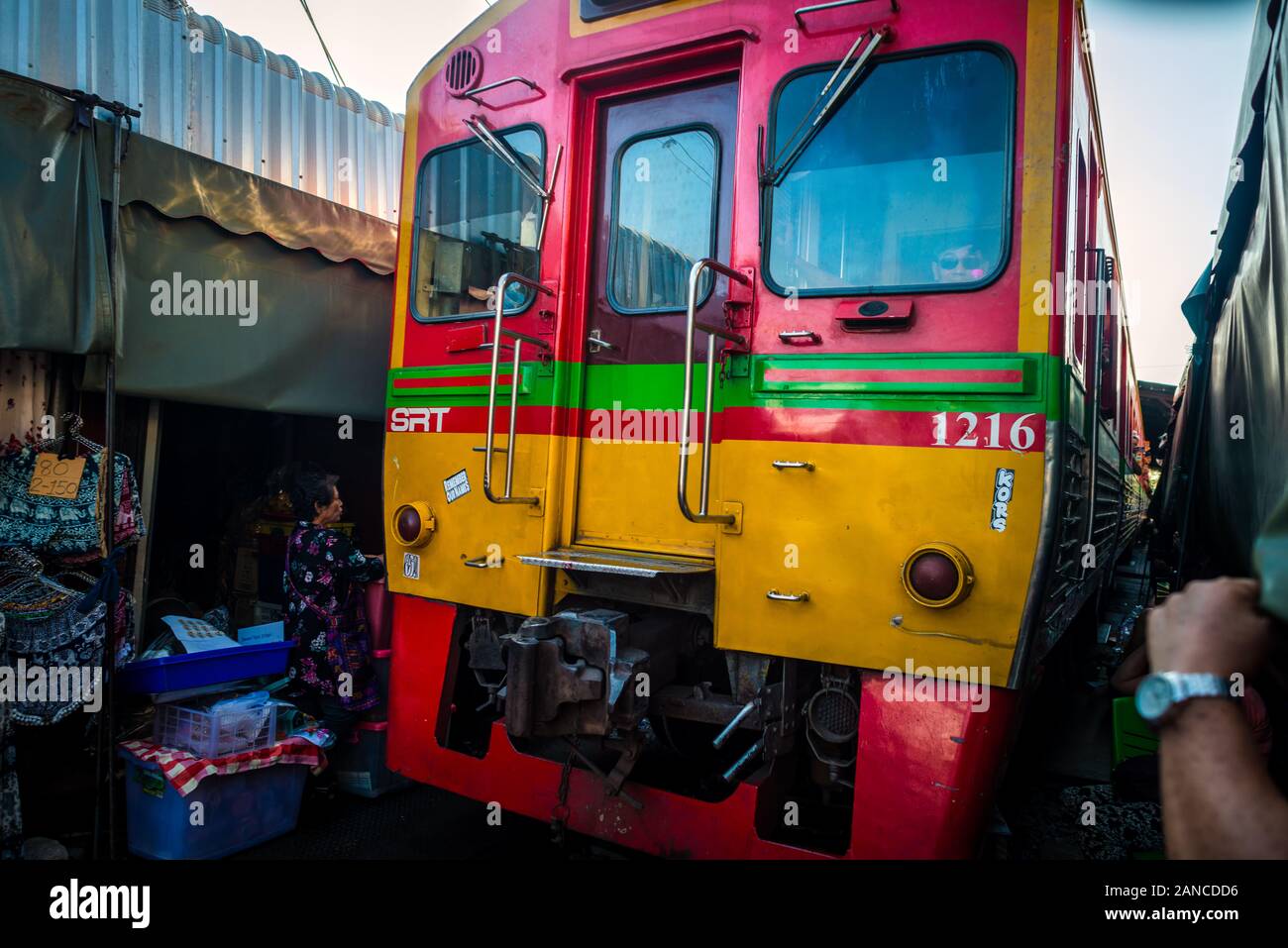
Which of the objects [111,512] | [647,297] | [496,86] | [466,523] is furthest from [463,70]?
[111,512]

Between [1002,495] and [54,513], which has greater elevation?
[1002,495]

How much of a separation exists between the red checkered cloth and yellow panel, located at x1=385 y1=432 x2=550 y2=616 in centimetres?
106

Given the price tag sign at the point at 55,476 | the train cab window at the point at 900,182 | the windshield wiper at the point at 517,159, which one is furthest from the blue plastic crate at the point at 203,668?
the train cab window at the point at 900,182

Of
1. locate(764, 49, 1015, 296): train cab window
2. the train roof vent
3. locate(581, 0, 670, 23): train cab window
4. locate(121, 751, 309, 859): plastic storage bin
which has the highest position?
locate(581, 0, 670, 23): train cab window

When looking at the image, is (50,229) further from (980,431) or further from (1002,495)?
(1002,495)

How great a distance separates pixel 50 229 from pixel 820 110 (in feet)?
11.6

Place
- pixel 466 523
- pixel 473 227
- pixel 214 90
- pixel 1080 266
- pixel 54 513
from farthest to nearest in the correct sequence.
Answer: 1. pixel 214 90
2. pixel 54 513
3. pixel 473 227
4. pixel 466 523
5. pixel 1080 266

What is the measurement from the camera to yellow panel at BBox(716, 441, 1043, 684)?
8.47 feet

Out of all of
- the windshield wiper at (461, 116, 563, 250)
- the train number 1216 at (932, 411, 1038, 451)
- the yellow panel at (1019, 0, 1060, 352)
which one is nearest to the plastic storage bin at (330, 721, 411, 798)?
the windshield wiper at (461, 116, 563, 250)

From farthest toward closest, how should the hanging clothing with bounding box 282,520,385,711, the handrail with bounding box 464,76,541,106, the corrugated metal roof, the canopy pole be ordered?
1. the hanging clothing with bounding box 282,520,385,711
2. the corrugated metal roof
3. the canopy pole
4. the handrail with bounding box 464,76,541,106

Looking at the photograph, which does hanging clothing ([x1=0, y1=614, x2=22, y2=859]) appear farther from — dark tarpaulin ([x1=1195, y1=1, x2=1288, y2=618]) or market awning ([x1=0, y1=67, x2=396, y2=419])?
dark tarpaulin ([x1=1195, y1=1, x2=1288, y2=618])

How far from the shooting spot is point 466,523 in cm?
363

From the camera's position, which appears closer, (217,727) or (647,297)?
(647,297)
